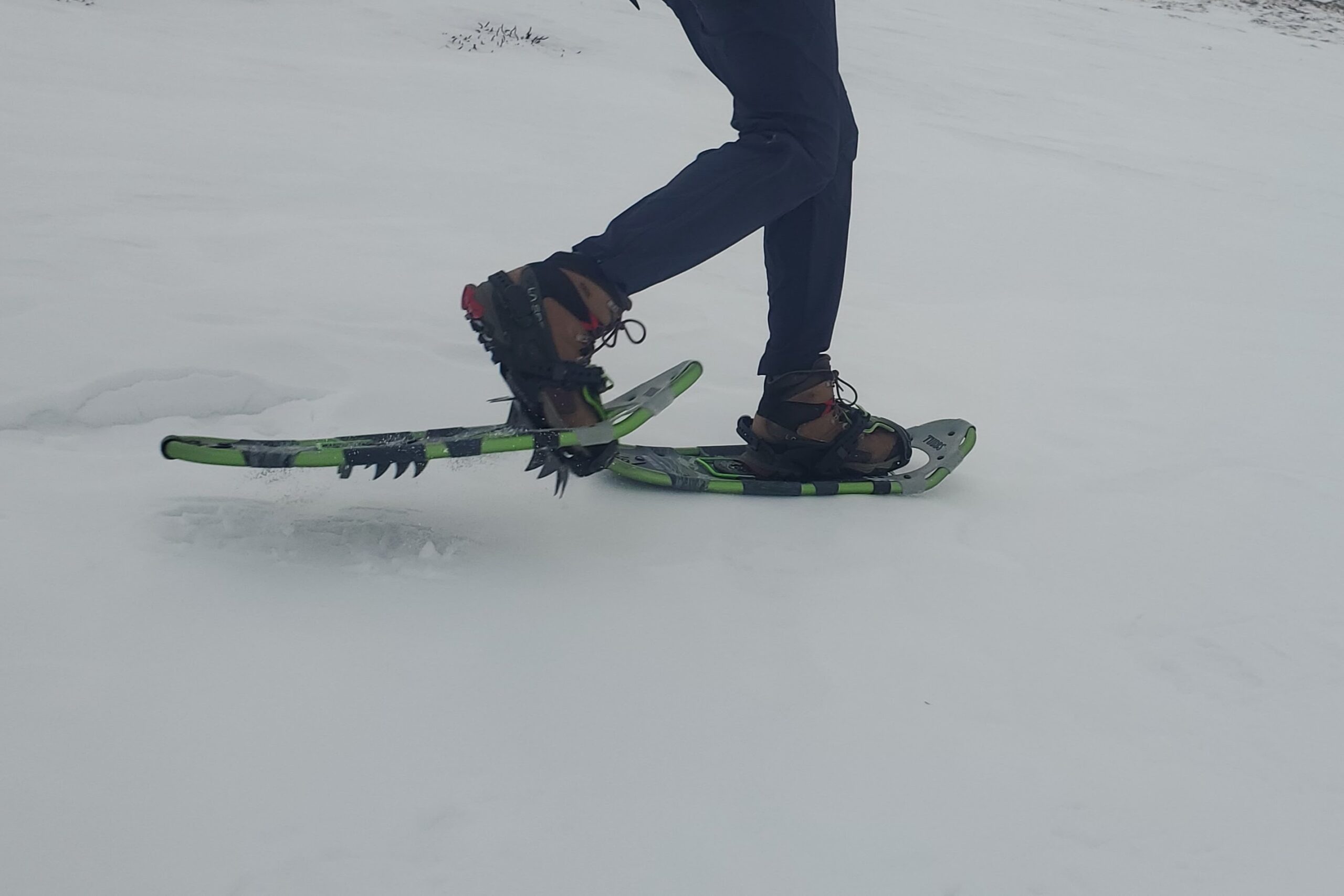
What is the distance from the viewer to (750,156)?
1832 millimetres

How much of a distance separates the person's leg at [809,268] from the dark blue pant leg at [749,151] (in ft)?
0.42

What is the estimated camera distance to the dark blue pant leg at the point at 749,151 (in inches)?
70.2

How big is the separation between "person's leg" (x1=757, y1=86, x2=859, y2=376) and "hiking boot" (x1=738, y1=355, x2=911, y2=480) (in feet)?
0.12

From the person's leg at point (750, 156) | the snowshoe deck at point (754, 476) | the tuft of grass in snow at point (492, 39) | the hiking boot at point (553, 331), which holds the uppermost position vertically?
the person's leg at point (750, 156)

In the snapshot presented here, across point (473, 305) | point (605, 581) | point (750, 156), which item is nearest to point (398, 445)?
point (473, 305)

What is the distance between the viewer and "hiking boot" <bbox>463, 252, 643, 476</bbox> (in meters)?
1.74

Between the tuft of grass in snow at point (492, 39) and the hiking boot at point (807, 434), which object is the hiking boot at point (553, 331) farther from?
the tuft of grass in snow at point (492, 39)

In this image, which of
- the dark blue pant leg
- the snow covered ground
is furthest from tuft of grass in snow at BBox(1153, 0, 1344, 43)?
the dark blue pant leg

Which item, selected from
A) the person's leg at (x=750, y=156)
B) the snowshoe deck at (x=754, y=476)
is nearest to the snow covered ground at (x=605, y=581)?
the snowshoe deck at (x=754, y=476)

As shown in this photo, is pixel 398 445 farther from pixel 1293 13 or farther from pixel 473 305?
pixel 1293 13

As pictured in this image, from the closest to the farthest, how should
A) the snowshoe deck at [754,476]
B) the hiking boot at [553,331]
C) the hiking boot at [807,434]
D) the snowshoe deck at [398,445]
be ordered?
the snowshoe deck at [398,445], the hiking boot at [553,331], the snowshoe deck at [754,476], the hiking boot at [807,434]

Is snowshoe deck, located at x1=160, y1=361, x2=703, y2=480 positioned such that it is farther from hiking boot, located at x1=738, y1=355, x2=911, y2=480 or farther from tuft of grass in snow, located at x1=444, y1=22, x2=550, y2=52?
tuft of grass in snow, located at x1=444, y1=22, x2=550, y2=52

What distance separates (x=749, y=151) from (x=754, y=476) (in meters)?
0.65

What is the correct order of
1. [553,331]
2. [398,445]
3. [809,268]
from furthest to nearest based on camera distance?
[809,268] → [553,331] → [398,445]
